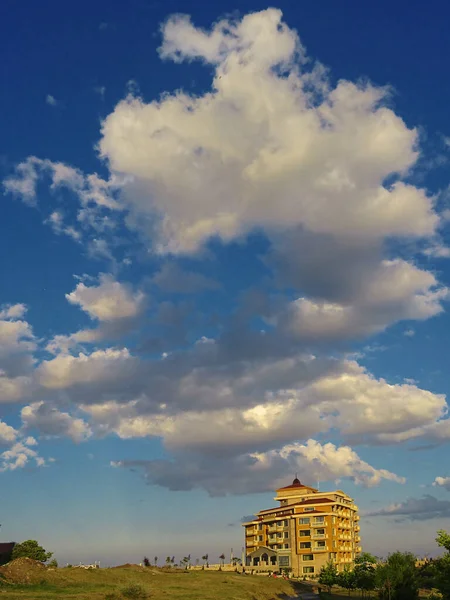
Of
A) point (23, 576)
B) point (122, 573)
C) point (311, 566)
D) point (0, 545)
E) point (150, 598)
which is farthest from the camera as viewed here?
point (311, 566)

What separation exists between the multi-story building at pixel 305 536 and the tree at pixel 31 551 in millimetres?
51406

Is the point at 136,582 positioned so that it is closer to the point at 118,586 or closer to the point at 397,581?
the point at 118,586

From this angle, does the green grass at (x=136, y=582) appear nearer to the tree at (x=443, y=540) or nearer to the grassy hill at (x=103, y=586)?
the grassy hill at (x=103, y=586)

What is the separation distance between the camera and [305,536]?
13988 centimetres

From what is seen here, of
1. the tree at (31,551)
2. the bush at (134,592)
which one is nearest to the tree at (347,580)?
the bush at (134,592)

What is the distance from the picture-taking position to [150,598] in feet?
208

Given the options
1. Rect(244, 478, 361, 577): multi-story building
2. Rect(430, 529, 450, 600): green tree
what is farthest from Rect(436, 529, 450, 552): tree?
Rect(244, 478, 361, 577): multi-story building

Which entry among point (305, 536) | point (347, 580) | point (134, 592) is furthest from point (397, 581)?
point (305, 536)

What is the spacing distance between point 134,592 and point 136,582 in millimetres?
2905

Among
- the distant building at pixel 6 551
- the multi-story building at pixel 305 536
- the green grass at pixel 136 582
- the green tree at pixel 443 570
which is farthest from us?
the multi-story building at pixel 305 536

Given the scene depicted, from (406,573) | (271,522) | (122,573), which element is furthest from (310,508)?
(406,573)

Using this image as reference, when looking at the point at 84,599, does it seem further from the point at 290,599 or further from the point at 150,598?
the point at 290,599

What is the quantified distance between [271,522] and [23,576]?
8936cm

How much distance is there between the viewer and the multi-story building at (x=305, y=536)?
137750 mm
